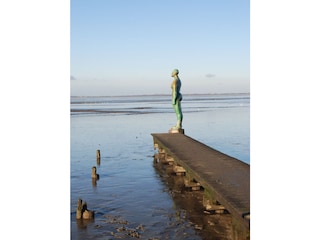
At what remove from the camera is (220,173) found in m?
7.55

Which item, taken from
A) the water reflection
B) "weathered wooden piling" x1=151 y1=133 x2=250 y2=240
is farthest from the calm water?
"weathered wooden piling" x1=151 y1=133 x2=250 y2=240

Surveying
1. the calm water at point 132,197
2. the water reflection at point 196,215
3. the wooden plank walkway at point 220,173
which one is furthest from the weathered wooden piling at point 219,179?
the calm water at point 132,197

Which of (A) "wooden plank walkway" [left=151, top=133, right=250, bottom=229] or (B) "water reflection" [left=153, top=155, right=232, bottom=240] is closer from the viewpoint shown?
(A) "wooden plank walkway" [left=151, top=133, right=250, bottom=229]

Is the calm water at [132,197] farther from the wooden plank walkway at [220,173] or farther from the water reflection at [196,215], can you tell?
the wooden plank walkway at [220,173]

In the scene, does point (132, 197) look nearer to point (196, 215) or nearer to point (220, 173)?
point (196, 215)

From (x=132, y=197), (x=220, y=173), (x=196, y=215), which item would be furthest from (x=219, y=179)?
(x=132, y=197)

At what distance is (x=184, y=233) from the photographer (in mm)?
6410

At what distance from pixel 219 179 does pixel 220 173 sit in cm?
57

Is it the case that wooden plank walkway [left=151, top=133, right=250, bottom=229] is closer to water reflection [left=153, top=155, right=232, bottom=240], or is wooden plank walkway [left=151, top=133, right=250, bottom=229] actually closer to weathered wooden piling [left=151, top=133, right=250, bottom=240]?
weathered wooden piling [left=151, top=133, right=250, bottom=240]

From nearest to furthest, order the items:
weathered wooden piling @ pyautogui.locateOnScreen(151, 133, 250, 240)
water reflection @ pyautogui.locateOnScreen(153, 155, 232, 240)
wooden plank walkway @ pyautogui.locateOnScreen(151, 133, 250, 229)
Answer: weathered wooden piling @ pyautogui.locateOnScreen(151, 133, 250, 240)
wooden plank walkway @ pyautogui.locateOnScreen(151, 133, 250, 229)
water reflection @ pyautogui.locateOnScreen(153, 155, 232, 240)

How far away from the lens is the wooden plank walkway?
17.0ft
